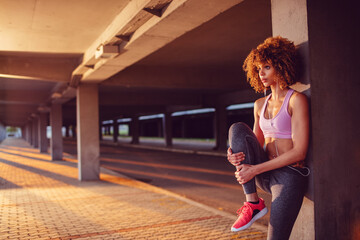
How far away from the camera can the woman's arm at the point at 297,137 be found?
2492 millimetres

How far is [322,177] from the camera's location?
8.66 feet

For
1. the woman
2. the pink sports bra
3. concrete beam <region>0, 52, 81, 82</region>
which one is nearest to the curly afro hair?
the woman

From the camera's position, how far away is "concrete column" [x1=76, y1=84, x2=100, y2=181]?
1151 cm

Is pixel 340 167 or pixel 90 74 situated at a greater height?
pixel 90 74

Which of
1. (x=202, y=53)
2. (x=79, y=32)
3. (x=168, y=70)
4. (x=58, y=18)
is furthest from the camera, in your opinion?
(x=168, y=70)

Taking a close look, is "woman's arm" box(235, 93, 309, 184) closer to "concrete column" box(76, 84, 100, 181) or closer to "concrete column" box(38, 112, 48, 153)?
"concrete column" box(76, 84, 100, 181)

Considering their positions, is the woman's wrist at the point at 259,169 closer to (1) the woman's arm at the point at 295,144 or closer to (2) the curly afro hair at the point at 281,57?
(1) the woman's arm at the point at 295,144

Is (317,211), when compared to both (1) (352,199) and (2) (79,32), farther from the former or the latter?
(2) (79,32)

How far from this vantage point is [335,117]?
2.75 meters

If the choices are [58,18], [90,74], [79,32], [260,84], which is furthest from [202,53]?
[260,84]

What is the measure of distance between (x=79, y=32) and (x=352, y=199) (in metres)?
6.55

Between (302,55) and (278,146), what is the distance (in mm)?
769

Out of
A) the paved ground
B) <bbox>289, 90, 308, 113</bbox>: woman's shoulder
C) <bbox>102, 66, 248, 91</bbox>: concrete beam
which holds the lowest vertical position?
the paved ground

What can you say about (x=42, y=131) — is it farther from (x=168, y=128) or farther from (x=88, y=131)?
(x=88, y=131)
